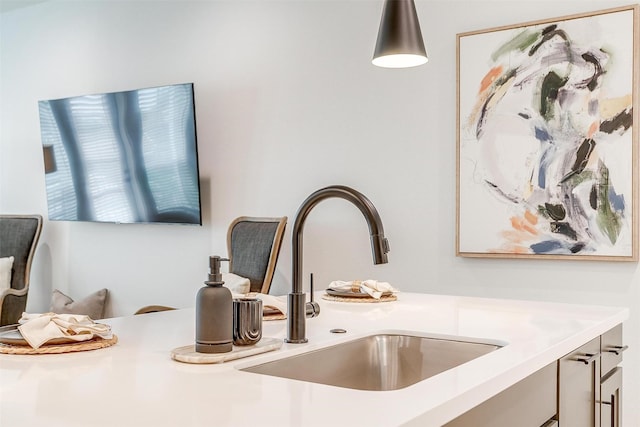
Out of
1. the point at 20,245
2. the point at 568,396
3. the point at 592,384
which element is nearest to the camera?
the point at 568,396

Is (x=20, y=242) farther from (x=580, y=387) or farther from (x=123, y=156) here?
(x=580, y=387)

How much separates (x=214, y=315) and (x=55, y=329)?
31 centimetres

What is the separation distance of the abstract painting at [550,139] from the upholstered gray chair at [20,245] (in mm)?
2942

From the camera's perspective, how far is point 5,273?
4512 millimetres

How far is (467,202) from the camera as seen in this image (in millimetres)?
3293

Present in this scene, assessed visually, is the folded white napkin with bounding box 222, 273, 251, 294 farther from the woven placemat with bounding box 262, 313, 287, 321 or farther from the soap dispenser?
the soap dispenser

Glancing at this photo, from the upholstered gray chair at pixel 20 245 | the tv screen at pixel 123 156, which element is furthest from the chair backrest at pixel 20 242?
the tv screen at pixel 123 156

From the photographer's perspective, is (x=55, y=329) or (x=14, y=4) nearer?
(x=55, y=329)

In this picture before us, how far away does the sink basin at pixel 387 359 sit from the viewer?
4.67 ft

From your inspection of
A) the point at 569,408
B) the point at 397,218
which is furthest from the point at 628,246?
the point at 569,408

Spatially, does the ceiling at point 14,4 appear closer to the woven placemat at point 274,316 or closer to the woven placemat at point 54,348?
the woven placemat at point 274,316

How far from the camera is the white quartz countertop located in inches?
34.2

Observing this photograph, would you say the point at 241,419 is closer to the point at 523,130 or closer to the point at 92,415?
the point at 92,415

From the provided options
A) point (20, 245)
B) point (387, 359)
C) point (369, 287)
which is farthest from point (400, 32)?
point (20, 245)
